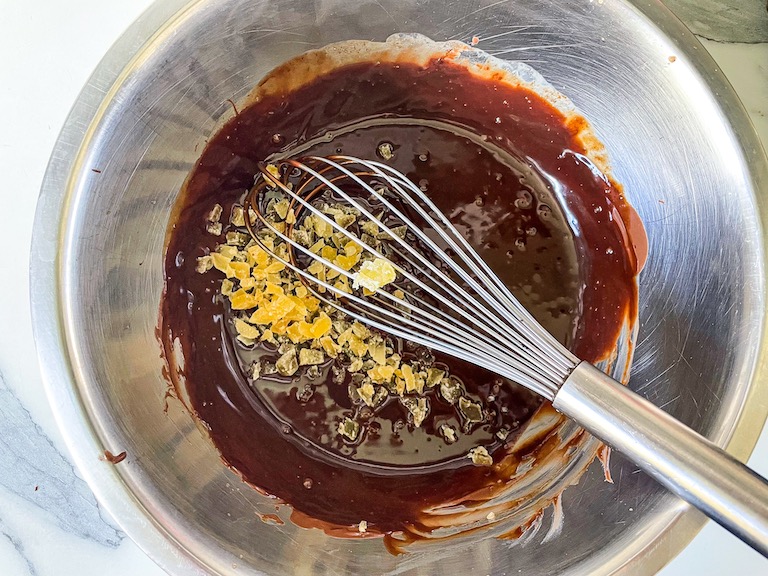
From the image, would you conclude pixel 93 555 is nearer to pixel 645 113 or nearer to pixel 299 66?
pixel 299 66

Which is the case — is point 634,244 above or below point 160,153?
above

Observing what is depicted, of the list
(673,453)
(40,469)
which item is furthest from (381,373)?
(40,469)

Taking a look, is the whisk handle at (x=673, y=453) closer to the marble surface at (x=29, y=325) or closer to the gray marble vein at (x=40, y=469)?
the marble surface at (x=29, y=325)

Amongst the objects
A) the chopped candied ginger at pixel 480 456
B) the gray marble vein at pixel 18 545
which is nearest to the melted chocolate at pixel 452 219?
the chopped candied ginger at pixel 480 456

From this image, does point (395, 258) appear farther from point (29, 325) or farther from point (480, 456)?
point (29, 325)

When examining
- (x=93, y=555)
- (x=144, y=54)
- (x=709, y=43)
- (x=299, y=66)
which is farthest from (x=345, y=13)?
(x=93, y=555)

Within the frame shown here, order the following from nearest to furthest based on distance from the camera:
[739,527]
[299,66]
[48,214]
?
[739,527] < [48,214] < [299,66]

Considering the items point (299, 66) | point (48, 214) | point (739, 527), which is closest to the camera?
point (739, 527)
